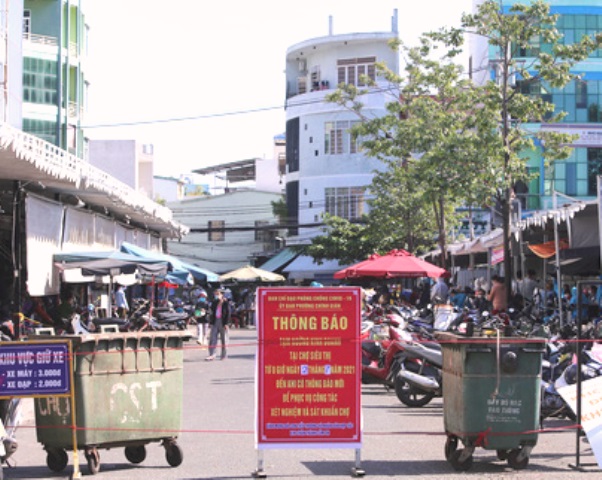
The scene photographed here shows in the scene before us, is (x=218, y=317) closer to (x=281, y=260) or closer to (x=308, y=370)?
(x=308, y=370)

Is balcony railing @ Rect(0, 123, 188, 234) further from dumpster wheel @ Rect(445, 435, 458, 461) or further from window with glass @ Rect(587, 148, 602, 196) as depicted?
window with glass @ Rect(587, 148, 602, 196)

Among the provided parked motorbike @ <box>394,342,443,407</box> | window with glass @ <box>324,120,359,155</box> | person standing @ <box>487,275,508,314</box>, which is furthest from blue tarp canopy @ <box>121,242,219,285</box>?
window with glass @ <box>324,120,359,155</box>

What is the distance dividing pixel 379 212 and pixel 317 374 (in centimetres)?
3416

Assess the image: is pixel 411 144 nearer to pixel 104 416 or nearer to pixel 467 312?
pixel 467 312

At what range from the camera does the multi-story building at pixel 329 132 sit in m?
58.8

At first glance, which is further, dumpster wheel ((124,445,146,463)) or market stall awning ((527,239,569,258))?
market stall awning ((527,239,569,258))

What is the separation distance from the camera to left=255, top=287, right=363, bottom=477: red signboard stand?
9.39 meters

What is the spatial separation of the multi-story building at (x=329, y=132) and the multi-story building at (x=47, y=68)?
44.8ft

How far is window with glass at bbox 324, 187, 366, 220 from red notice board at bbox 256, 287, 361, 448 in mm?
48772

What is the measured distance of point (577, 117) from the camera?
151 feet

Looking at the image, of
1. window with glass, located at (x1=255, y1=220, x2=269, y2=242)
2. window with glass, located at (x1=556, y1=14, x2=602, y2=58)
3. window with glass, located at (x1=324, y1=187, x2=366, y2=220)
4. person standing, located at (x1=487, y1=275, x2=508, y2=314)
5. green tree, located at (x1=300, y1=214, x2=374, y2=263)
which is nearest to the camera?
person standing, located at (x1=487, y1=275, x2=508, y2=314)

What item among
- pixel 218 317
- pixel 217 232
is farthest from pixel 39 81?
pixel 218 317

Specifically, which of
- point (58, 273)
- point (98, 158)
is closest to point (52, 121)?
point (98, 158)

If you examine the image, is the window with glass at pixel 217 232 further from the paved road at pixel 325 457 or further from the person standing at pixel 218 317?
the paved road at pixel 325 457
